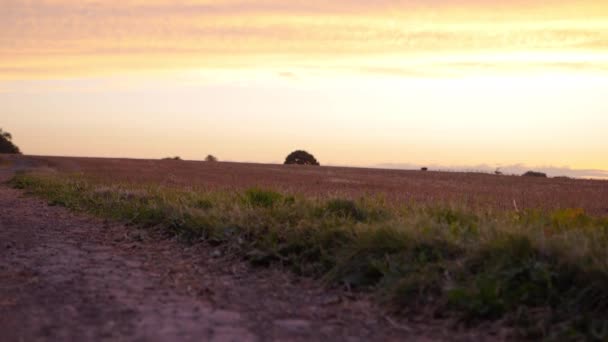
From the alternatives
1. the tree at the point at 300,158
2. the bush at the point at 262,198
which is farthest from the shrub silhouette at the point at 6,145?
the bush at the point at 262,198

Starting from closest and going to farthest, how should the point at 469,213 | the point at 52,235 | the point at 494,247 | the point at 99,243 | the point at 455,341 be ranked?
the point at 455,341
the point at 494,247
the point at 469,213
the point at 99,243
the point at 52,235

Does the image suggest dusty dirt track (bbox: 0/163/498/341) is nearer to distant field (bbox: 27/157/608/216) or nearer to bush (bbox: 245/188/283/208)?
bush (bbox: 245/188/283/208)

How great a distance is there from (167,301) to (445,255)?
2.47 meters

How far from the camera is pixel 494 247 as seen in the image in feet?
19.0

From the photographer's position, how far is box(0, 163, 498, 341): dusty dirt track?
4.88 m

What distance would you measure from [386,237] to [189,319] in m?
2.29

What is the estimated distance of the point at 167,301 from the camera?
5.69 meters

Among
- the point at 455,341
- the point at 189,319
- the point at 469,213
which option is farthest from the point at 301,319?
the point at 469,213

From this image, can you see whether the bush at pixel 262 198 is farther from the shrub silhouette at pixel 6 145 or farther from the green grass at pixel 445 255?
the shrub silhouette at pixel 6 145

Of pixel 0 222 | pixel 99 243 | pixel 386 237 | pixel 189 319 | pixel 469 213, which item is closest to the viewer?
pixel 189 319

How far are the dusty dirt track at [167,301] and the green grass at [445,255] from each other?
30 centimetres

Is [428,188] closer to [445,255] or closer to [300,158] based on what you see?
[445,255]

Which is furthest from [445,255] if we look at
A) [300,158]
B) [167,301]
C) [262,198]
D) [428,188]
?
[300,158]

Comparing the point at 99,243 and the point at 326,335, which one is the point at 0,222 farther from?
the point at 326,335
